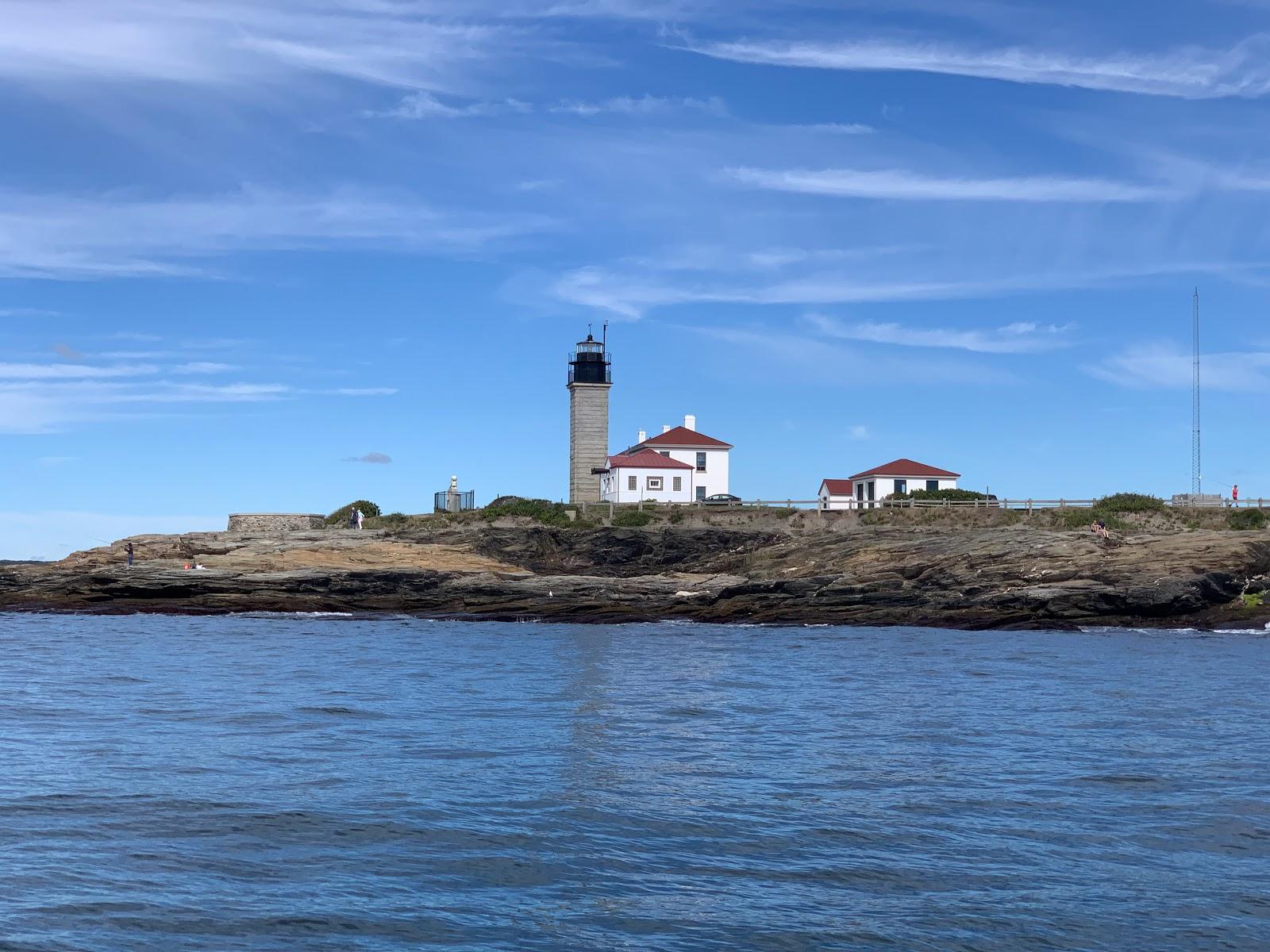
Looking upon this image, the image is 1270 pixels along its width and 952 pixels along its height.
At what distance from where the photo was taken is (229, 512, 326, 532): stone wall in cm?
6491

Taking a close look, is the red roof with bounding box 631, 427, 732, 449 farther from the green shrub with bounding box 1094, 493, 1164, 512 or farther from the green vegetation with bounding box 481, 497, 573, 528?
the green shrub with bounding box 1094, 493, 1164, 512

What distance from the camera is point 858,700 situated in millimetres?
20703

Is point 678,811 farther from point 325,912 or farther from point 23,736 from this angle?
point 23,736

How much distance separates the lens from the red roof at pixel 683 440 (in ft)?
236

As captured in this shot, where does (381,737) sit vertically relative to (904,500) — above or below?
below

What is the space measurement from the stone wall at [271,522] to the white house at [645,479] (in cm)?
1558

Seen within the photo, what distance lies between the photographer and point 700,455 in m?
71.8

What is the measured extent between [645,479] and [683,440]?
5.53 m

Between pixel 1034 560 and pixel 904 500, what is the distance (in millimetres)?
18364

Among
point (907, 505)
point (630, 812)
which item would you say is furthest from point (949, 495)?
point (630, 812)

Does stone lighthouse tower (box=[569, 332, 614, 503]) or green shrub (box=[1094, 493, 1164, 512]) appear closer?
green shrub (box=[1094, 493, 1164, 512])

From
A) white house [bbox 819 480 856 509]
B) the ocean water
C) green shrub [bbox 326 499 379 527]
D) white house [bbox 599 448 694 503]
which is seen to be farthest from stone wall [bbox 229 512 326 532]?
the ocean water

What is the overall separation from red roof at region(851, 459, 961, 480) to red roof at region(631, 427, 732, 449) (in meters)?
8.89

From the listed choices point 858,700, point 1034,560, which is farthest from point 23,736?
point 1034,560
